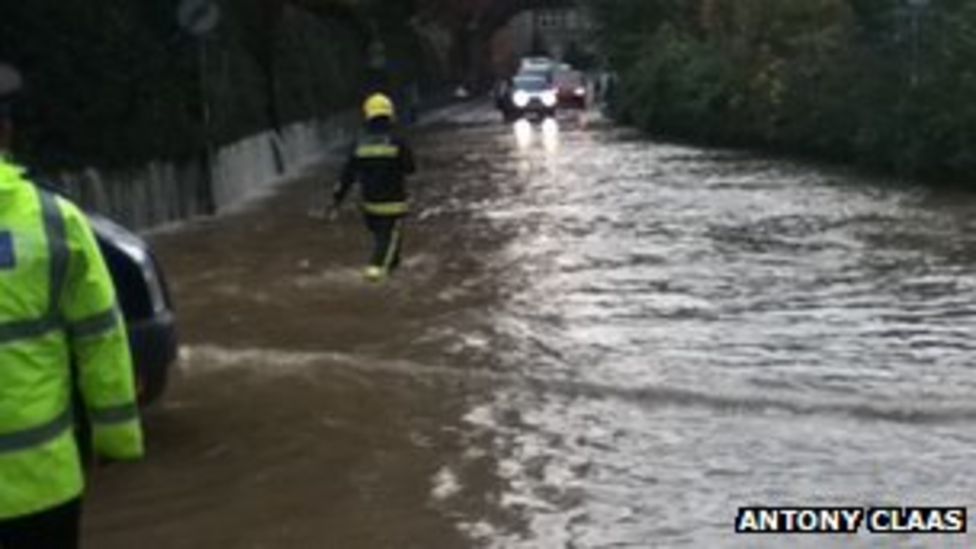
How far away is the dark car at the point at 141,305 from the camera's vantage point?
7.79 metres

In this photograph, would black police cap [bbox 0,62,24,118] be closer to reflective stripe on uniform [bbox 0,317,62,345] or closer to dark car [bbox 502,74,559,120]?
reflective stripe on uniform [bbox 0,317,62,345]

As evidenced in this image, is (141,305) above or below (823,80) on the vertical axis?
above

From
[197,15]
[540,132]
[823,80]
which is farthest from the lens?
[540,132]

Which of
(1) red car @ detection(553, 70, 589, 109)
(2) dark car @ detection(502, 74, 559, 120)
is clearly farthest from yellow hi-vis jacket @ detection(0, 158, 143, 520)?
(1) red car @ detection(553, 70, 589, 109)

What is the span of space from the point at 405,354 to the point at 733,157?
22397mm

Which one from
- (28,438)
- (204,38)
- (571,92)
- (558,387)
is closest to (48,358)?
(28,438)

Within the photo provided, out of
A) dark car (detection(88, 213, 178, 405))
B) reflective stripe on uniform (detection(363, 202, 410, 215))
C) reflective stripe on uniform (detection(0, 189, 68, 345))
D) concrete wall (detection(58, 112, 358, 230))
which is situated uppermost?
reflective stripe on uniform (detection(0, 189, 68, 345))

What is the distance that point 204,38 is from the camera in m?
22.9

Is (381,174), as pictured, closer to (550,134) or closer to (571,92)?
(550,134)

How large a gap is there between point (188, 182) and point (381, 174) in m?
8.92

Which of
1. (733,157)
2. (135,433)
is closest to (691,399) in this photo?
(135,433)

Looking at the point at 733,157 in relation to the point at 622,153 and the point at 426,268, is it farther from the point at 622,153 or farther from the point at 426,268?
the point at 426,268

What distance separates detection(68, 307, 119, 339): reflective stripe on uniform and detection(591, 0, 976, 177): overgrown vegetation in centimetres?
2027

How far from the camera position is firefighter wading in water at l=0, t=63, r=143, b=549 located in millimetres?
3902
